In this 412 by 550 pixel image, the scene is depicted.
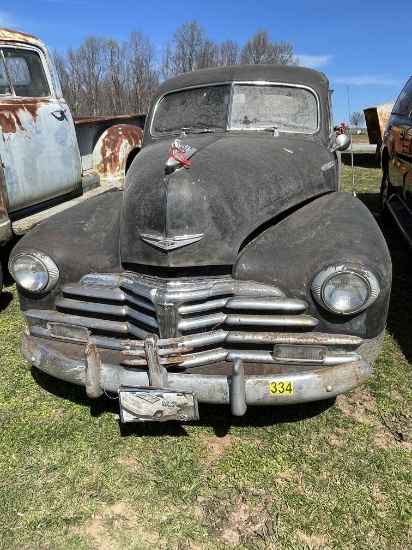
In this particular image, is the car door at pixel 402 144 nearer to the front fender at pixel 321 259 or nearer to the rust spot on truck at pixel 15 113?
the front fender at pixel 321 259

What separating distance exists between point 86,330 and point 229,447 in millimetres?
→ 1021

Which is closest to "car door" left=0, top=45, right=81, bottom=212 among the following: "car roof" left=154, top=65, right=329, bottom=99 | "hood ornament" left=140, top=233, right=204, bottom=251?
"car roof" left=154, top=65, right=329, bottom=99

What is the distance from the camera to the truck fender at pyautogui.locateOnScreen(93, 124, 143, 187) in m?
6.60

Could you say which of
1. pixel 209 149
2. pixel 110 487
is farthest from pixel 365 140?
pixel 110 487

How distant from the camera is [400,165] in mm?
5434

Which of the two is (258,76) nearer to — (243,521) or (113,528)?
(243,521)

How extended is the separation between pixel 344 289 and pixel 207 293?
67 cm

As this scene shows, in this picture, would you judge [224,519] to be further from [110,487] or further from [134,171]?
[134,171]

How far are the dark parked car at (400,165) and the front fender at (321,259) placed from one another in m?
2.18

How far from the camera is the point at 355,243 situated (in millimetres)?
2580

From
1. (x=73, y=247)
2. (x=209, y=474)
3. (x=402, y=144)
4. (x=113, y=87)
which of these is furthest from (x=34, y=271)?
(x=113, y=87)

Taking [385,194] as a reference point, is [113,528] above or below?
below

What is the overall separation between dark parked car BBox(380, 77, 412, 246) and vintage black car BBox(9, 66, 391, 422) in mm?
2271

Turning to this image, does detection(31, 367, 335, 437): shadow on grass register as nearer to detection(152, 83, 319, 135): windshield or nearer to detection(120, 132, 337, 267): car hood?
detection(120, 132, 337, 267): car hood
